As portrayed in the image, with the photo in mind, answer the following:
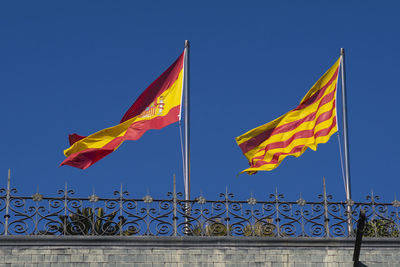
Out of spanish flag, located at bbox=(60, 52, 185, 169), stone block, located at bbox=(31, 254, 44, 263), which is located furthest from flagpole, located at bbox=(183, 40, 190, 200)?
stone block, located at bbox=(31, 254, 44, 263)

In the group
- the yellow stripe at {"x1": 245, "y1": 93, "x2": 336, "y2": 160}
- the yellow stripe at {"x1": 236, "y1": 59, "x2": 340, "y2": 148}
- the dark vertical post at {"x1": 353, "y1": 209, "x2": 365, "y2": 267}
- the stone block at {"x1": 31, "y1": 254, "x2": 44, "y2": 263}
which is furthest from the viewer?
the yellow stripe at {"x1": 236, "y1": 59, "x2": 340, "y2": 148}

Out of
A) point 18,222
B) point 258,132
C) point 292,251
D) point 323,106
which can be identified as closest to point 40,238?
point 18,222

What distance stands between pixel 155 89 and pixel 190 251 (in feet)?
20.9

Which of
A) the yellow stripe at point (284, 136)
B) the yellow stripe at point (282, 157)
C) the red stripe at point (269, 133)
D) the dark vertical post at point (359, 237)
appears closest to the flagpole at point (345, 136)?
the yellow stripe at point (282, 157)

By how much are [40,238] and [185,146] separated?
540cm

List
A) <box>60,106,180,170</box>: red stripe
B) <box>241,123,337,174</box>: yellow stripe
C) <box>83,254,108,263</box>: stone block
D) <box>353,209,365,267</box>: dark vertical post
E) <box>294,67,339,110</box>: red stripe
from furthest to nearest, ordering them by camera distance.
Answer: <box>294,67,339,110</box>: red stripe → <box>241,123,337,174</box>: yellow stripe → <box>60,106,180,170</box>: red stripe → <box>83,254,108,263</box>: stone block → <box>353,209,365,267</box>: dark vertical post

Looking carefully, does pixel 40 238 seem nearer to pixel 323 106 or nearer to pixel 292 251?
pixel 292 251

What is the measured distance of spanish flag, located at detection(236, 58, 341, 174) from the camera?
2155 centimetres

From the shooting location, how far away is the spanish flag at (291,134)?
70.7ft

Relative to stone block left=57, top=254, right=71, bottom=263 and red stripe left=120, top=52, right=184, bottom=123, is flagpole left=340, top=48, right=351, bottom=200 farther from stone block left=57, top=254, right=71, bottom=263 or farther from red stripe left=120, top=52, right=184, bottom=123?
stone block left=57, top=254, right=71, bottom=263

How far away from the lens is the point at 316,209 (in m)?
19.0

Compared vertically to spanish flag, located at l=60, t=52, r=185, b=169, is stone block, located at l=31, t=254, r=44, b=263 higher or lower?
lower

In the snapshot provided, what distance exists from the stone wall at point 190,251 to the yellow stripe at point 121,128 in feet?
12.3

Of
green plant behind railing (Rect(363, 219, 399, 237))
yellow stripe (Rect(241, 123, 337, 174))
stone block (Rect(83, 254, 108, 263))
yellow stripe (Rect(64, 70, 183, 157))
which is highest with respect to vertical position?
yellow stripe (Rect(64, 70, 183, 157))
